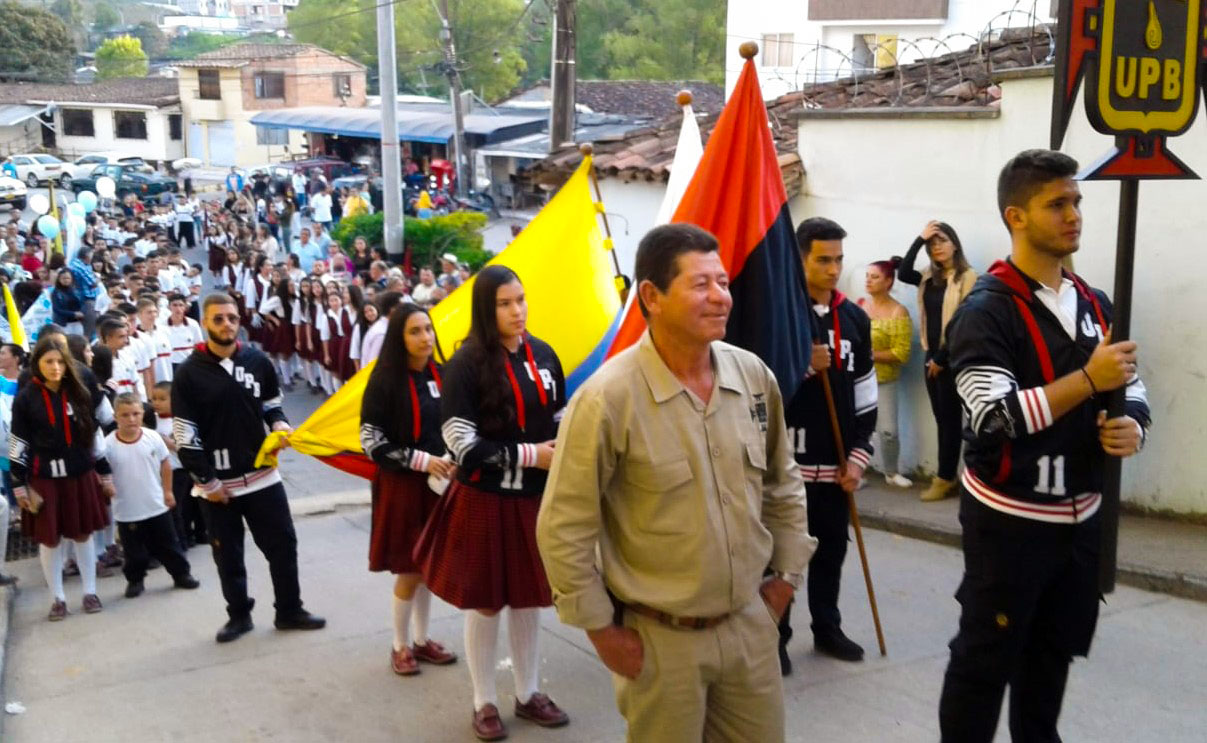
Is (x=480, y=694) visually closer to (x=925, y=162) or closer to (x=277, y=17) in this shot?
(x=925, y=162)

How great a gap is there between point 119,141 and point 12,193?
77.0ft

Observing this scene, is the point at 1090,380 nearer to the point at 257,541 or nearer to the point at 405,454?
the point at 405,454

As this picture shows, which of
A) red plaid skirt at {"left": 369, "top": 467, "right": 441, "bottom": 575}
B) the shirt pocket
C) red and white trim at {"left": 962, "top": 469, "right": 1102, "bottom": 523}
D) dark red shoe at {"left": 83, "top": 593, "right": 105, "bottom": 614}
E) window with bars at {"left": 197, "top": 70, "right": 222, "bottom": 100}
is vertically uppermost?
window with bars at {"left": 197, "top": 70, "right": 222, "bottom": 100}

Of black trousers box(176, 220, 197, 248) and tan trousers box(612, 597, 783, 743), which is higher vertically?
tan trousers box(612, 597, 783, 743)

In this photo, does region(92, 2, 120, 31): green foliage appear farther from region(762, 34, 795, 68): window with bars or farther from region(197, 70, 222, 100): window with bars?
region(762, 34, 795, 68): window with bars

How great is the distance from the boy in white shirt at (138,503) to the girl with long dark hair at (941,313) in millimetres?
4982

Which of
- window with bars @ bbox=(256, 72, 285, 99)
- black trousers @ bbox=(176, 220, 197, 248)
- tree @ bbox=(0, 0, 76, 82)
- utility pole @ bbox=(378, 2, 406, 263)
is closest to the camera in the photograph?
utility pole @ bbox=(378, 2, 406, 263)

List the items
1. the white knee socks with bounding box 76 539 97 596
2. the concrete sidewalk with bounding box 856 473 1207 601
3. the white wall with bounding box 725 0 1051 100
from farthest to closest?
the white wall with bounding box 725 0 1051 100, the white knee socks with bounding box 76 539 97 596, the concrete sidewalk with bounding box 856 473 1207 601

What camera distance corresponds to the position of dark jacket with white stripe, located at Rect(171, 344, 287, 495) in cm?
662

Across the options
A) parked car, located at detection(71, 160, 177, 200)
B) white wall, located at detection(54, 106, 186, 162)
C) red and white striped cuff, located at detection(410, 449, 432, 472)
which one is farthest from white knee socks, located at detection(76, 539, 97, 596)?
white wall, located at detection(54, 106, 186, 162)

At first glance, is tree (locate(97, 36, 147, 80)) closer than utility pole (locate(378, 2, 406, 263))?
No

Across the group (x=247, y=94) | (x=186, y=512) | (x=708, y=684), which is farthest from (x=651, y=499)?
(x=247, y=94)

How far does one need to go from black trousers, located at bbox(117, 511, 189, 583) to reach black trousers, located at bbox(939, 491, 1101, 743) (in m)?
5.61

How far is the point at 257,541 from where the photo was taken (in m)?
6.85
